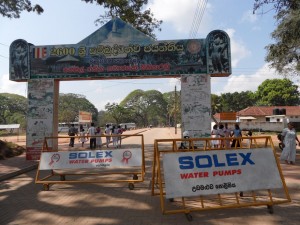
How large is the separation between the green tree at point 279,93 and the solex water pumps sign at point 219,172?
7294cm

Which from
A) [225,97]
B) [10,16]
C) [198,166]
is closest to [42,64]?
[10,16]

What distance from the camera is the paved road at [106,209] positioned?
18.5ft

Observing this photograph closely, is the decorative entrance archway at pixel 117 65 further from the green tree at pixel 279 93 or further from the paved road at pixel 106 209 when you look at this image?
the green tree at pixel 279 93

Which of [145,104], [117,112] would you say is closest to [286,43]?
[117,112]

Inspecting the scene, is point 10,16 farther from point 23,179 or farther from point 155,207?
point 155,207

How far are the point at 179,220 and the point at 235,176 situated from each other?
140 cm

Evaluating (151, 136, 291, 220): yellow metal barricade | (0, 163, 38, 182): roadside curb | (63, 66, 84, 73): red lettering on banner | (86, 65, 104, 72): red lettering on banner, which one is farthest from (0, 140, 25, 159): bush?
(151, 136, 291, 220): yellow metal barricade

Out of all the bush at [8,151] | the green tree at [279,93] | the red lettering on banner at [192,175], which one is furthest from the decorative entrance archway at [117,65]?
the green tree at [279,93]

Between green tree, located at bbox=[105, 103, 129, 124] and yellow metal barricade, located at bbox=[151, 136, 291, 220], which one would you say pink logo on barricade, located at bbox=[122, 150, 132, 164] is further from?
green tree, located at bbox=[105, 103, 129, 124]

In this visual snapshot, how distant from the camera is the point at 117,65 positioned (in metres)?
14.1

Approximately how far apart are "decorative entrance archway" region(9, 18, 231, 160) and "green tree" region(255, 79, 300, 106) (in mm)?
65998

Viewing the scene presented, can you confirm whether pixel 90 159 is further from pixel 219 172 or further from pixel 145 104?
pixel 145 104

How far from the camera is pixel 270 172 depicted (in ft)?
20.7

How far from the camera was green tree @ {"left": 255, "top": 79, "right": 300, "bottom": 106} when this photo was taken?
73.8 meters
